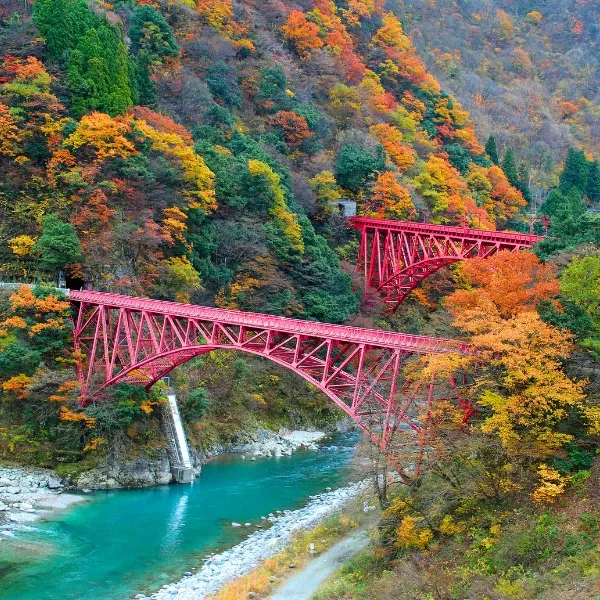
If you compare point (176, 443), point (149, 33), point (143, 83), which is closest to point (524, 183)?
point (149, 33)

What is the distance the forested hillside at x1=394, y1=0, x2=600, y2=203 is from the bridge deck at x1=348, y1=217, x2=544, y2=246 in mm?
37822

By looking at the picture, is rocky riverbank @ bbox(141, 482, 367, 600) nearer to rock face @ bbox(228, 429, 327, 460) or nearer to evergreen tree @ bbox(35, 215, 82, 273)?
rock face @ bbox(228, 429, 327, 460)

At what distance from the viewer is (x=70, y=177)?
3941 centimetres

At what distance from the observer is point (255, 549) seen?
26.9m

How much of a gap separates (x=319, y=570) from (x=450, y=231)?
914 inches

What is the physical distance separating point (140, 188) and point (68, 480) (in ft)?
50.1

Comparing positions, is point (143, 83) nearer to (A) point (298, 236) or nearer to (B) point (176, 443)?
(A) point (298, 236)

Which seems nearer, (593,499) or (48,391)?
(593,499)

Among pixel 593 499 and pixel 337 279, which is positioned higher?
pixel 337 279

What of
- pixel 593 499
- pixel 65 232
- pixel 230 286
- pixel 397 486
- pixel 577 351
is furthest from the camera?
pixel 230 286

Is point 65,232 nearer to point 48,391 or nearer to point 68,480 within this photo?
point 48,391

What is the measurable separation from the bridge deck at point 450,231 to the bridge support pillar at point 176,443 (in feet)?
51.1

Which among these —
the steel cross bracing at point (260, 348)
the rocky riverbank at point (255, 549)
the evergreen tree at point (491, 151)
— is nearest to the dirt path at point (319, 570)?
the rocky riverbank at point (255, 549)

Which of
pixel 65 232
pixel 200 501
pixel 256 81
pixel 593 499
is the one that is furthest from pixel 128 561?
pixel 256 81
